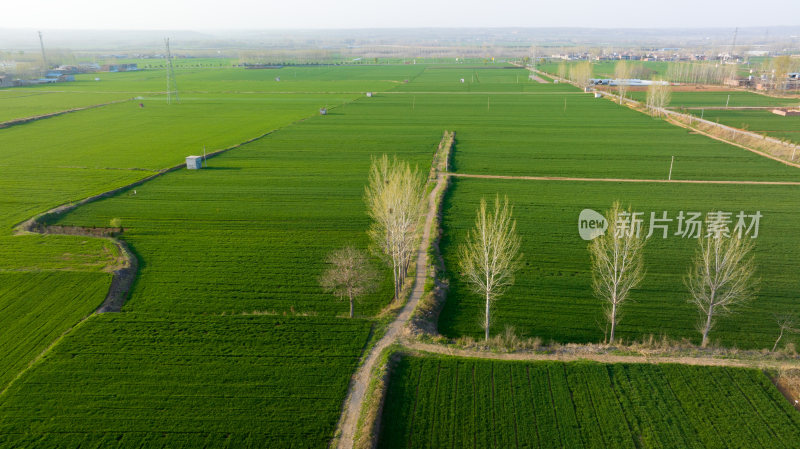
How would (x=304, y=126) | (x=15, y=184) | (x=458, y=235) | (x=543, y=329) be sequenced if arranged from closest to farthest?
(x=543, y=329)
(x=458, y=235)
(x=15, y=184)
(x=304, y=126)

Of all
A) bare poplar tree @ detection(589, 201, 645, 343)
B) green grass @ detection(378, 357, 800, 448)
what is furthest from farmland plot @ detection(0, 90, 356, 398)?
bare poplar tree @ detection(589, 201, 645, 343)

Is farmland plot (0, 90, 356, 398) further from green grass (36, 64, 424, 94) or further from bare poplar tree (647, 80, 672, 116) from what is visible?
bare poplar tree (647, 80, 672, 116)

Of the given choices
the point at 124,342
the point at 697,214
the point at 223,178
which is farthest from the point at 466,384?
the point at 223,178

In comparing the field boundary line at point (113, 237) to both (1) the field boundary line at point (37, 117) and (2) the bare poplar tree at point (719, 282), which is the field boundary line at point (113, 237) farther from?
(1) the field boundary line at point (37, 117)

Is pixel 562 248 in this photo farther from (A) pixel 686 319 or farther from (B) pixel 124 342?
(B) pixel 124 342

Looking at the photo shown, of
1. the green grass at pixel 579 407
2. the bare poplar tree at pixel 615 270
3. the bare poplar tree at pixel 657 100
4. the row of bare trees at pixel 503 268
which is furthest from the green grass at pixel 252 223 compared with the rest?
the bare poplar tree at pixel 657 100

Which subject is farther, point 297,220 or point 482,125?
point 482,125
